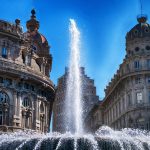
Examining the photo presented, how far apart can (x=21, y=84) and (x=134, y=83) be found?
818 inches

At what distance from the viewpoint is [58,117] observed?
5039 inches

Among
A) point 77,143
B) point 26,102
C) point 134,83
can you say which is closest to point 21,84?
point 26,102

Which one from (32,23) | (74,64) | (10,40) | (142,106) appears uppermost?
(32,23)

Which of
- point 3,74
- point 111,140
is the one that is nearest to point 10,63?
point 3,74

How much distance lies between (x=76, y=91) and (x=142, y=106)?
15.1 meters

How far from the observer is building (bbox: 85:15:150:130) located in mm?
69938

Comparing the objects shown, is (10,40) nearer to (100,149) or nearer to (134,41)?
(134,41)

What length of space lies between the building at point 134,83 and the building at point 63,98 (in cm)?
4489

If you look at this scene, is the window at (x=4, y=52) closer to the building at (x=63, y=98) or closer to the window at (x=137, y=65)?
the window at (x=137, y=65)

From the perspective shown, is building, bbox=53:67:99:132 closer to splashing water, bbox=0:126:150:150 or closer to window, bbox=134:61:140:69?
window, bbox=134:61:140:69

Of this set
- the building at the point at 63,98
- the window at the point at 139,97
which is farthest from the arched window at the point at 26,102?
the building at the point at 63,98

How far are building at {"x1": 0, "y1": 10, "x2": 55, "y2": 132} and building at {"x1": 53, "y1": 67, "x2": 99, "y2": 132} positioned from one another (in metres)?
56.4

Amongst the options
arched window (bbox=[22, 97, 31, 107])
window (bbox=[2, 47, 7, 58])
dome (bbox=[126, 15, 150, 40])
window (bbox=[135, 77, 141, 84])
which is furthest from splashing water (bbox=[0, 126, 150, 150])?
dome (bbox=[126, 15, 150, 40])

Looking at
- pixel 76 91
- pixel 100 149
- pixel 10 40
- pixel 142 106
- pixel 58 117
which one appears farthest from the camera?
pixel 58 117
